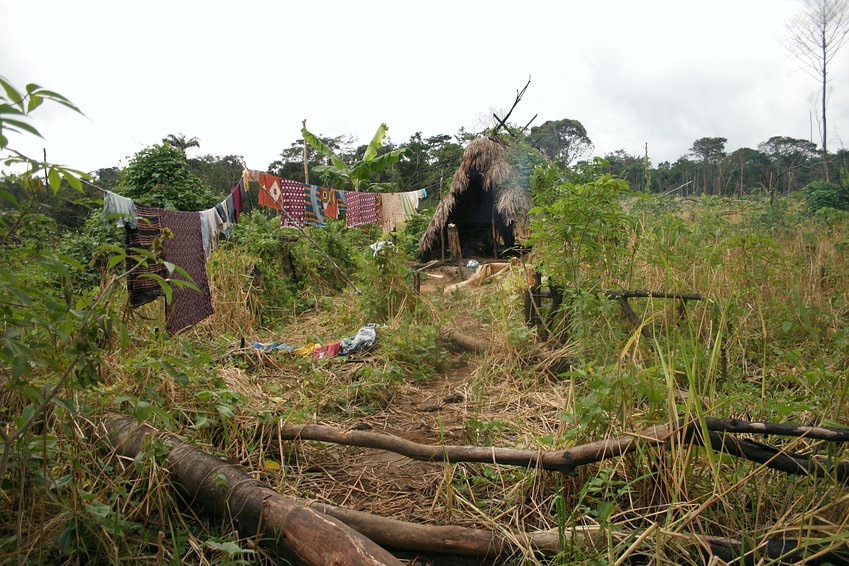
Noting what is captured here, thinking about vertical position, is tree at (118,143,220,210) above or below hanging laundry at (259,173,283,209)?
above

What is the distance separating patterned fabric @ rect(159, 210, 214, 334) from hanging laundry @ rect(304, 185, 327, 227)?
302cm

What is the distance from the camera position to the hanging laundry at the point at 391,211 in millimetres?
9797

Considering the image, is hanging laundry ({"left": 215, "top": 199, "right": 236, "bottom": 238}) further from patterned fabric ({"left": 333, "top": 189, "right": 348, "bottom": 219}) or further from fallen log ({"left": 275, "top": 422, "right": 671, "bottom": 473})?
fallen log ({"left": 275, "top": 422, "right": 671, "bottom": 473})

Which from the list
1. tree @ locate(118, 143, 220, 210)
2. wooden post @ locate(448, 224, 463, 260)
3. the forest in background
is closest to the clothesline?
the forest in background

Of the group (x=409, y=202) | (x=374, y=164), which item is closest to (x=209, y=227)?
(x=409, y=202)

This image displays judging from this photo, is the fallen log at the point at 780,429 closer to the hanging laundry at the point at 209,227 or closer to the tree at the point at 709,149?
the hanging laundry at the point at 209,227

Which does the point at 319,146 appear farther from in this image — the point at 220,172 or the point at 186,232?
the point at 220,172

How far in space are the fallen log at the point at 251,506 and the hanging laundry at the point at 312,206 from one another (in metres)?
5.63

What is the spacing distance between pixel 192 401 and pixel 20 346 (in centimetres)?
135

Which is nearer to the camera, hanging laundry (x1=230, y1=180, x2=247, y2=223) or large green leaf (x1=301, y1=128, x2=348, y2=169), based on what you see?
hanging laundry (x1=230, y1=180, x2=247, y2=223)

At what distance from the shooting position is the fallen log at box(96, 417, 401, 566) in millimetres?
1494

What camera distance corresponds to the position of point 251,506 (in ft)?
5.65

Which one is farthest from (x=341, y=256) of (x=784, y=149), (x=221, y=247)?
(x=784, y=149)

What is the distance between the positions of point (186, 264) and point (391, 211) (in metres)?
6.02
